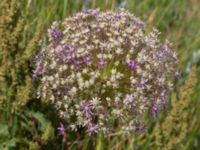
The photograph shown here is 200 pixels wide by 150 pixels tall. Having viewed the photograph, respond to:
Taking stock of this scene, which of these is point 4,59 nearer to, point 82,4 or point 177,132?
point 177,132

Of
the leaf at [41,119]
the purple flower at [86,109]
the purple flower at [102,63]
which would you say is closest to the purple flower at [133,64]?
the purple flower at [102,63]

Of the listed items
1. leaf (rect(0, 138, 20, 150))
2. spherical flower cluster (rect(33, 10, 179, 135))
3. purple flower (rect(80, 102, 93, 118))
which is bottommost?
leaf (rect(0, 138, 20, 150))

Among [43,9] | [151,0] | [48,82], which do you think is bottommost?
[48,82]

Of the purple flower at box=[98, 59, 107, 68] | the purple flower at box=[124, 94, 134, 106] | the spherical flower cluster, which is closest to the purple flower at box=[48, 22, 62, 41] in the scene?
the spherical flower cluster

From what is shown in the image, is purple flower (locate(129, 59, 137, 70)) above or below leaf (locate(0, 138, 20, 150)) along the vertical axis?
above

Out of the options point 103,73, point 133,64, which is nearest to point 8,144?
point 103,73

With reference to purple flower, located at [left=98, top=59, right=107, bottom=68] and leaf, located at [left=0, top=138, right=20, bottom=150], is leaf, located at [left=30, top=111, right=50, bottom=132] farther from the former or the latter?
purple flower, located at [left=98, top=59, right=107, bottom=68]

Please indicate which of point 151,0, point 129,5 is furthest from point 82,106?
point 151,0

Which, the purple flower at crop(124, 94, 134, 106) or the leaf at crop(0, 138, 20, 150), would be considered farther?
the leaf at crop(0, 138, 20, 150)

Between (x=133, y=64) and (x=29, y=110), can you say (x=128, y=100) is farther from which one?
(x=29, y=110)
